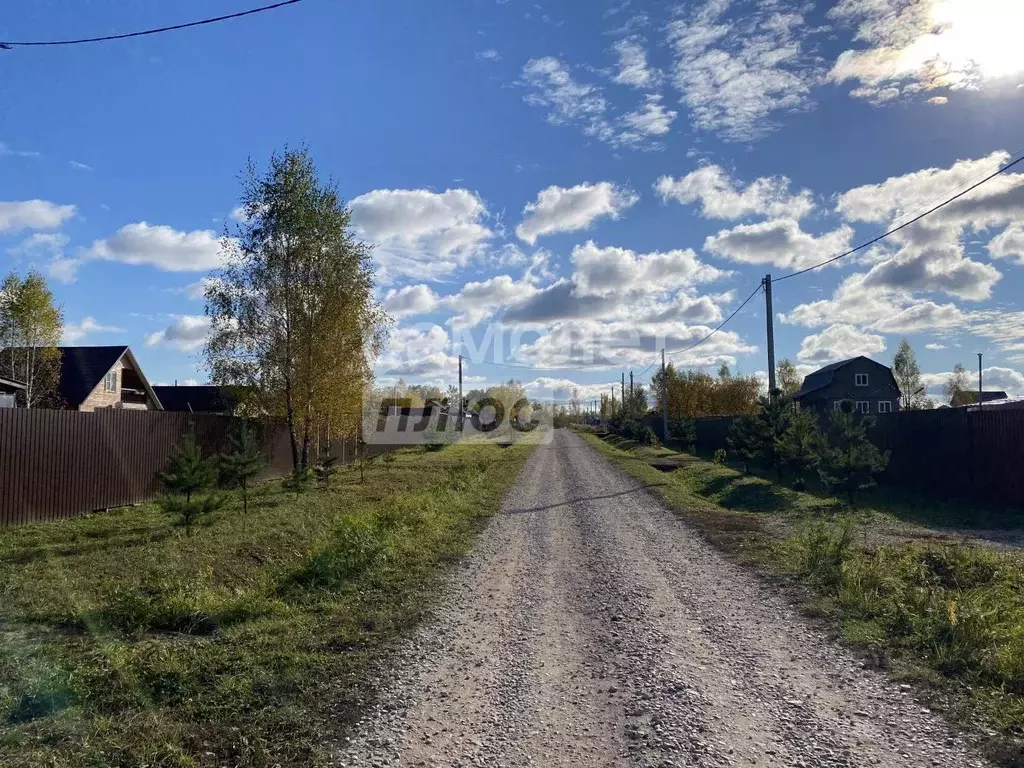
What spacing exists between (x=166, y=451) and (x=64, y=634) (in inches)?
410

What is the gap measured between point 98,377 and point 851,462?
3022 centimetres

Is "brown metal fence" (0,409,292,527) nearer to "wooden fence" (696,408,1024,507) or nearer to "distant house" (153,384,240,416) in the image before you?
"wooden fence" (696,408,1024,507)

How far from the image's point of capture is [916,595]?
6.29 m

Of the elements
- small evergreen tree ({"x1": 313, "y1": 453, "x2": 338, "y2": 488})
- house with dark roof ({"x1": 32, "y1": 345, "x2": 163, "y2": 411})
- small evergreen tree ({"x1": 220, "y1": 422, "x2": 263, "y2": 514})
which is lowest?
small evergreen tree ({"x1": 313, "y1": 453, "x2": 338, "y2": 488})

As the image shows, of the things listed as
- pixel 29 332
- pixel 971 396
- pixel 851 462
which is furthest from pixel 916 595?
pixel 971 396

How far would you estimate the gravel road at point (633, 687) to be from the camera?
11.8 ft

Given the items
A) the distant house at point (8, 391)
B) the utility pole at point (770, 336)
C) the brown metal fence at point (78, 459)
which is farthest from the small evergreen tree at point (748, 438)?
the distant house at point (8, 391)

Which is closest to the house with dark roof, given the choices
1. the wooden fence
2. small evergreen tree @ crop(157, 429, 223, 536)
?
small evergreen tree @ crop(157, 429, 223, 536)

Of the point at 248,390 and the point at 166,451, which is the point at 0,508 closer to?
the point at 166,451

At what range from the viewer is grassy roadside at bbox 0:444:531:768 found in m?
3.71

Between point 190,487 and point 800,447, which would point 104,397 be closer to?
point 190,487

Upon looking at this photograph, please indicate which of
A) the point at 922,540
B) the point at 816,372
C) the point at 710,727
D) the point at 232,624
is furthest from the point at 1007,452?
the point at 816,372

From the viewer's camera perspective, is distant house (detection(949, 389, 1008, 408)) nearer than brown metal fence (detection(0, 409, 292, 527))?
No

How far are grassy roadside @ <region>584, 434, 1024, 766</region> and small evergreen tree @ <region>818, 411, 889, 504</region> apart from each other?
1.33 metres
